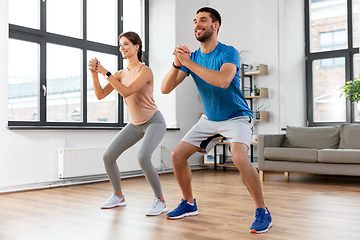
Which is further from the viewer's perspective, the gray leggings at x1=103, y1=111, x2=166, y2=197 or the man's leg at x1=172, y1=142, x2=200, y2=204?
the gray leggings at x1=103, y1=111, x2=166, y2=197

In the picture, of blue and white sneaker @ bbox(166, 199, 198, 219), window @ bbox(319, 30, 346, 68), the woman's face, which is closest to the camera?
blue and white sneaker @ bbox(166, 199, 198, 219)

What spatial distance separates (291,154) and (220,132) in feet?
8.18

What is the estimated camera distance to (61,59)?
519cm

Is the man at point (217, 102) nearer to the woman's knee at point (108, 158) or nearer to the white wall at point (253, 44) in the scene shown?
the woman's knee at point (108, 158)

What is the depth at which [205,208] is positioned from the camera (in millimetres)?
3086

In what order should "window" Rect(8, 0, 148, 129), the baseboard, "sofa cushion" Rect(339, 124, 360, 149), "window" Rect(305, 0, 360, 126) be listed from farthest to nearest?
"window" Rect(305, 0, 360, 126)
"sofa cushion" Rect(339, 124, 360, 149)
"window" Rect(8, 0, 148, 129)
the baseboard

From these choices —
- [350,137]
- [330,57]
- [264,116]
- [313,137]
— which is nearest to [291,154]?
[313,137]

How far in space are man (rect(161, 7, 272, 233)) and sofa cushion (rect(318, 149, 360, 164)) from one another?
2362 millimetres

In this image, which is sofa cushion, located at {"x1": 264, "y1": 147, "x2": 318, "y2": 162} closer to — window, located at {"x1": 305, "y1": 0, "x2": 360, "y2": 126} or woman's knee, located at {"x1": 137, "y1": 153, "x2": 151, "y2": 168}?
window, located at {"x1": 305, "y1": 0, "x2": 360, "y2": 126}

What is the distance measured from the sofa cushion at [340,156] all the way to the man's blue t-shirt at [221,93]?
238 centimetres

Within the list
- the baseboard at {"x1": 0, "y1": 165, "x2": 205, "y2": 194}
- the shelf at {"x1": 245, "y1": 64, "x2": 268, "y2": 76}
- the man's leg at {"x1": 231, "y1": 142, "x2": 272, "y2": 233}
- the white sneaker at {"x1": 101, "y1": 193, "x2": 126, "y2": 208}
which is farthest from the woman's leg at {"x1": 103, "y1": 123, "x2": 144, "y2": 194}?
the shelf at {"x1": 245, "y1": 64, "x2": 268, "y2": 76}

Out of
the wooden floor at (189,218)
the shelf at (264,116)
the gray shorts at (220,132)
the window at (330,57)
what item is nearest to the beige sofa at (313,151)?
the wooden floor at (189,218)

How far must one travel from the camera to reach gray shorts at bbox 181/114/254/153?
236 cm

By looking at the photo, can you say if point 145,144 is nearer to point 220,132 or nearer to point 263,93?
point 220,132
